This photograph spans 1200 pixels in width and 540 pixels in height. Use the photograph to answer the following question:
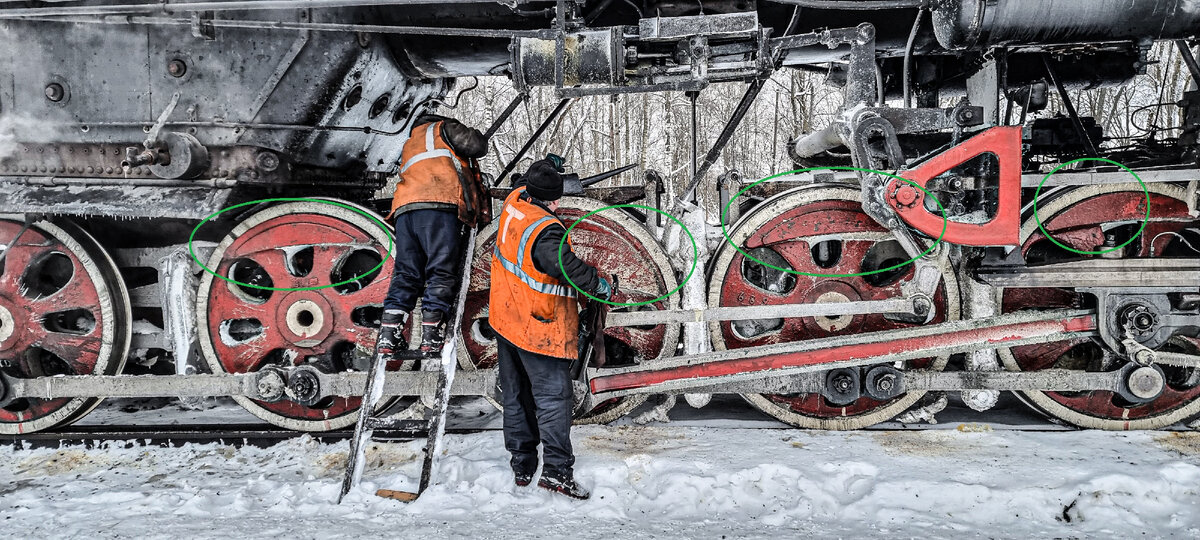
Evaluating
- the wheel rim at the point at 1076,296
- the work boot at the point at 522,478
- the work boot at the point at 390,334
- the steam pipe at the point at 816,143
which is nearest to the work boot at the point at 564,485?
the work boot at the point at 522,478

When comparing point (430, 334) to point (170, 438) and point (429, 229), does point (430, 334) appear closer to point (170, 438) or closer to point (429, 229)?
point (429, 229)

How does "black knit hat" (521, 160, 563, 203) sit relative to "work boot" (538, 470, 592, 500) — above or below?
above

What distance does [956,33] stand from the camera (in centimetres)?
311

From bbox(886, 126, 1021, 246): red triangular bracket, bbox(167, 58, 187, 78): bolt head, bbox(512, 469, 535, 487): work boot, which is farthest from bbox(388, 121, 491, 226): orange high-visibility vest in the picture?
bbox(886, 126, 1021, 246): red triangular bracket

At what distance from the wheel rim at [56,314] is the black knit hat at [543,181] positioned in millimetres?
2662

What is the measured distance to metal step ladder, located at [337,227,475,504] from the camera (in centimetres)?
324

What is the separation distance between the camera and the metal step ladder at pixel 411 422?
3.24m

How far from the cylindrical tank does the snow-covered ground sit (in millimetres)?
2110

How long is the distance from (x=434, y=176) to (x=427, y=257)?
0.44 metres

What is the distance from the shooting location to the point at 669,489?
10.6 ft

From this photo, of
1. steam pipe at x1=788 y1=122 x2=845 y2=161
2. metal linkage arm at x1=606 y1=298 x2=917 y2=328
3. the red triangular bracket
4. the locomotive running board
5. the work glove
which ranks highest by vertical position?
steam pipe at x1=788 y1=122 x2=845 y2=161

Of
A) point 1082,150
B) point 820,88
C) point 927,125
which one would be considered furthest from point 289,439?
point 820,88

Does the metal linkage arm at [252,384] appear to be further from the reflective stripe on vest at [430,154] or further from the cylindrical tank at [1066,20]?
the cylindrical tank at [1066,20]

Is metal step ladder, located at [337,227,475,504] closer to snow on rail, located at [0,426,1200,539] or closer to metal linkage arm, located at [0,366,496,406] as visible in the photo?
snow on rail, located at [0,426,1200,539]
